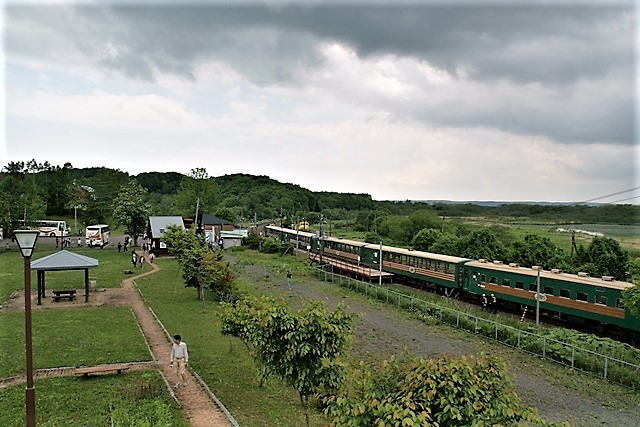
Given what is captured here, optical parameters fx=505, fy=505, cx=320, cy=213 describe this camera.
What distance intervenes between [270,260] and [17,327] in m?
28.5

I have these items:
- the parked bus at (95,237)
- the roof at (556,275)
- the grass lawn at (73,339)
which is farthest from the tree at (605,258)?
the parked bus at (95,237)

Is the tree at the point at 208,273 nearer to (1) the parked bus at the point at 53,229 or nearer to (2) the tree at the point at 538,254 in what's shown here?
(2) the tree at the point at 538,254

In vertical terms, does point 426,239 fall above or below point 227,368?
above

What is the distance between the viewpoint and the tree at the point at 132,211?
45344 mm

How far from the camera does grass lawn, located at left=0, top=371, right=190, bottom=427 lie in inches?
377

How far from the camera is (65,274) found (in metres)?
30.8

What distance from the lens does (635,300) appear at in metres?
14.0

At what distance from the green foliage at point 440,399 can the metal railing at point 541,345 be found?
11.3 meters

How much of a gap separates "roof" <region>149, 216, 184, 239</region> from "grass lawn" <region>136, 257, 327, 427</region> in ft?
68.7

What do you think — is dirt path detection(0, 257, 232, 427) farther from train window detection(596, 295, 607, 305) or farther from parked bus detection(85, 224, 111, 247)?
parked bus detection(85, 224, 111, 247)

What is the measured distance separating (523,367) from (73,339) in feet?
45.5

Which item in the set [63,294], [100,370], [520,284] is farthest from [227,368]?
[520,284]

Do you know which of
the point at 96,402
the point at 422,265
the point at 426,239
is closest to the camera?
the point at 96,402

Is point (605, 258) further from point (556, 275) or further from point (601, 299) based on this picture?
point (601, 299)
